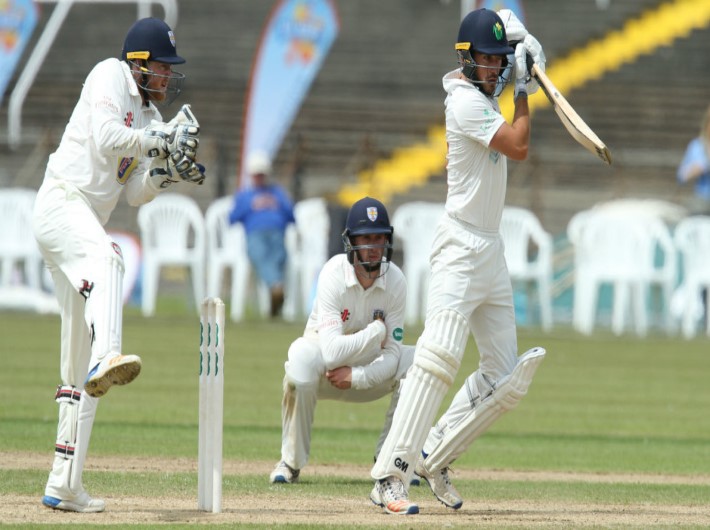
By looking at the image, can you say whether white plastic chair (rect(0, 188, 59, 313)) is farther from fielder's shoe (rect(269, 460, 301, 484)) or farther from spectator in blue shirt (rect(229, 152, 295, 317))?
fielder's shoe (rect(269, 460, 301, 484))

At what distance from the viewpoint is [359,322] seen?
873 centimetres

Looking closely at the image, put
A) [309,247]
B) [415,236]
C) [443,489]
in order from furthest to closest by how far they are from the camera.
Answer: [309,247], [415,236], [443,489]

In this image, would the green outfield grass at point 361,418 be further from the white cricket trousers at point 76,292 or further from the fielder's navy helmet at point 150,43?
the fielder's navy helmet at point 150,43

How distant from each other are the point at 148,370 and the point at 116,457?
520 centimetres

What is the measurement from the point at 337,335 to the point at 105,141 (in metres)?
2.14

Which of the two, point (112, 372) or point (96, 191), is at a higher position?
point (96, 191)

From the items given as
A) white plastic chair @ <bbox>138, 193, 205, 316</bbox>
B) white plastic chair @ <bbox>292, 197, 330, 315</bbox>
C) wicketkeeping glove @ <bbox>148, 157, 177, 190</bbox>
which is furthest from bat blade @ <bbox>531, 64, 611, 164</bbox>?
white plastic chair @ <bbox>138, 193, 205, 316</bbox>

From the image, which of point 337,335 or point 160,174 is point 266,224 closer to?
point 337,335

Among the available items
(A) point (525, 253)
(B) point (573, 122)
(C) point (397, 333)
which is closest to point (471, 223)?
(B) point (573, 122)

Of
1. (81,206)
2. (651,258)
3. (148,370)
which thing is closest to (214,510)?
(81,206)

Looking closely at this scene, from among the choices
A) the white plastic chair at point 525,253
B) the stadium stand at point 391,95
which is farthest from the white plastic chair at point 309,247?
the stadium stand at point 391,95

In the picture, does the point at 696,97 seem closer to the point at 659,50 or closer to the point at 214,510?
the point at 659,50

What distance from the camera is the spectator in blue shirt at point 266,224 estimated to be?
19.8 metres

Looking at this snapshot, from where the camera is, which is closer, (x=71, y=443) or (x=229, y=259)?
(x=71, y=443)
